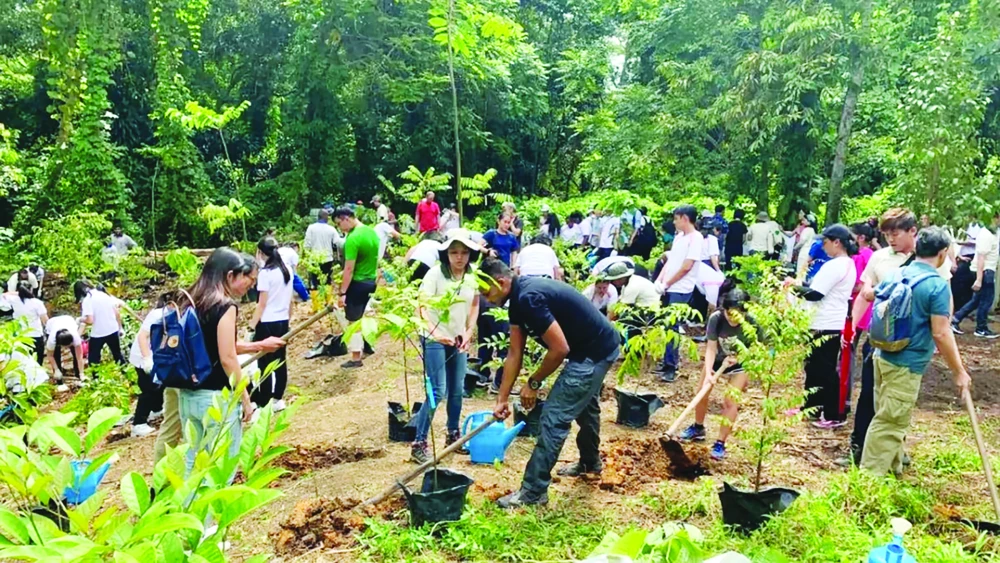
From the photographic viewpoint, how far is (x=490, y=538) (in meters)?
3.92

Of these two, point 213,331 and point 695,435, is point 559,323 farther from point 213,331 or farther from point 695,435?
point 695,435

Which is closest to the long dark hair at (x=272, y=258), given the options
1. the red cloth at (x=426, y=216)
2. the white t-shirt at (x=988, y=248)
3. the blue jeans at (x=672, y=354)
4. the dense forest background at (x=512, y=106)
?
the dense forest background at (x=512, y=106)

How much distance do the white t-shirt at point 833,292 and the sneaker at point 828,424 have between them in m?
0.90

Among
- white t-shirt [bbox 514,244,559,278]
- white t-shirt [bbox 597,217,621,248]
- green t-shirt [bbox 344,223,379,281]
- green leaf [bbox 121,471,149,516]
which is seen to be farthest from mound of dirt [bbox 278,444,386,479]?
white t-shirt [bbox 597,217,621,248]

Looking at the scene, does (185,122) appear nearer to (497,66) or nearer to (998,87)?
(497,66)

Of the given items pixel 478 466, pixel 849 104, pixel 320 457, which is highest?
pixel 849 104

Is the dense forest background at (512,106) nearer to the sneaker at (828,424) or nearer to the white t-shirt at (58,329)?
the white t-shirt at (58,329)

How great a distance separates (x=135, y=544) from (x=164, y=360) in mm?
2603

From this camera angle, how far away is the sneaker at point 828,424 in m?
6.16

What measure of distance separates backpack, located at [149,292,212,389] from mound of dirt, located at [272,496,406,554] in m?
1.02

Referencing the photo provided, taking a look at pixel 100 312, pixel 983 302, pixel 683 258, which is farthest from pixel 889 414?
pixel 100 312

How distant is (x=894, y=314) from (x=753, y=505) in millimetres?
1526

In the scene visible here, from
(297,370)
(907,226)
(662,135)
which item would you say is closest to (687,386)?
(907,226)

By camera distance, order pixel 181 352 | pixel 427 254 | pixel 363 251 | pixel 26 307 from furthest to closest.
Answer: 1. pixel 26 307
2. pixel 363 251
3. pixel 427 254
4. pixel 181 352
